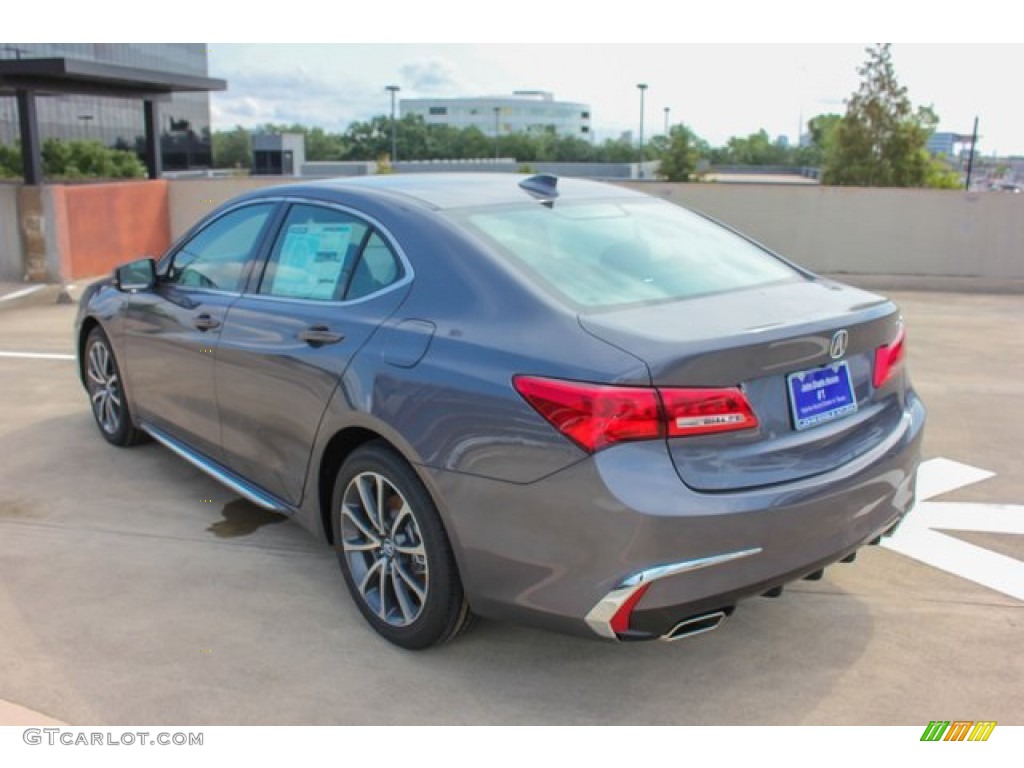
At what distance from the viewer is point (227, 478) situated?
4270mm

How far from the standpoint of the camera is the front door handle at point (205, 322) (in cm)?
421

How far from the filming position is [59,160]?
153ft

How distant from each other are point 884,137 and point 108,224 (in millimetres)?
20777

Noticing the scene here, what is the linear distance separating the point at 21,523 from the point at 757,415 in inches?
142

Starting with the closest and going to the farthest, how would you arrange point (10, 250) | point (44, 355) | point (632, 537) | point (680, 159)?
1. point (632, 537)
2. point (44, 355)
3. point (10, 250)
4. point (680, 159)

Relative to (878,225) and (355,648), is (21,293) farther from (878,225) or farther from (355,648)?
(878,225)

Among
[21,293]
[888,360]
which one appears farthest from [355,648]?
[21,293]

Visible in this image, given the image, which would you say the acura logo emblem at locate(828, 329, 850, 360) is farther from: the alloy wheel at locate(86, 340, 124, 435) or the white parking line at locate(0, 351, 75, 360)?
the white parking line at locate(0, 351, 75, 360)

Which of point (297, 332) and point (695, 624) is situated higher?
point (297, 332)

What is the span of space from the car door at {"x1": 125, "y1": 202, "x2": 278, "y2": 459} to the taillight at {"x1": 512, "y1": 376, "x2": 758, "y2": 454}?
6.74 feet

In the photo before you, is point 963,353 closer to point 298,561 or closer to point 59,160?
point 298,561

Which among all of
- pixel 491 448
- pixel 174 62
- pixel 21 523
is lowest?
pixel 21 523

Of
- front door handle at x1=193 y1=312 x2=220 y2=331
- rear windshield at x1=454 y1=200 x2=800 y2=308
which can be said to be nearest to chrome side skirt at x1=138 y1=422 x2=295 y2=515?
front door handle at x1=193 y1=312 x2=220 y2=331

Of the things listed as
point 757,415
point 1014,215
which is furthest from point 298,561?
point 1014,215
